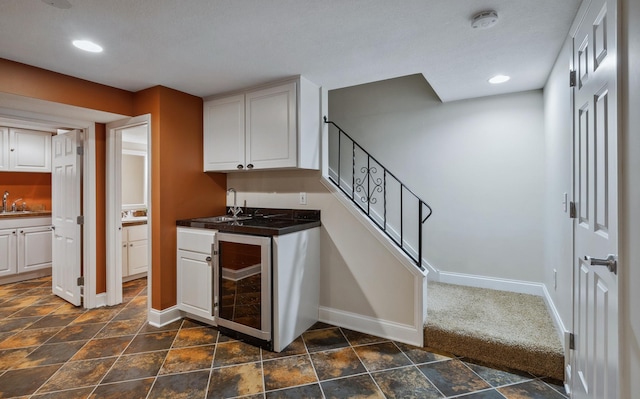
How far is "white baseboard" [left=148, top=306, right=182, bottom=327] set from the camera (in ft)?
9.62

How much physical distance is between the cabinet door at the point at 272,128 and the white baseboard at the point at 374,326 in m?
1.46

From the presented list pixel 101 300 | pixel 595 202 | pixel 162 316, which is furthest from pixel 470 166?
pixel 101 300

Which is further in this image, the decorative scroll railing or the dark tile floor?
the decorative scroll railing

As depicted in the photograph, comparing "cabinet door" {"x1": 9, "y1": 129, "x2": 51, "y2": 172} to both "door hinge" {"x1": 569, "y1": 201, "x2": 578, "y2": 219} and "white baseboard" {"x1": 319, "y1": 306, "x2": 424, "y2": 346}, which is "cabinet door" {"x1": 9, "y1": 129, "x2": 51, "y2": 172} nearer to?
"white baseboard" {"x1": 319, "y1": 306, "x2": 424, "y2": 346}

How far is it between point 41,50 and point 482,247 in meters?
4.20

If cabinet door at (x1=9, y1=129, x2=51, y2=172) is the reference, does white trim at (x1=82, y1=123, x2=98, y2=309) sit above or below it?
below

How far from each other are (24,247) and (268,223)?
3908 mm

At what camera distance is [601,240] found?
53.7 inches

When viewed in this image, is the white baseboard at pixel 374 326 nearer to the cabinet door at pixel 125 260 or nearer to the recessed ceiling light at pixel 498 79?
the recessed ceiling light at pixel 498 79

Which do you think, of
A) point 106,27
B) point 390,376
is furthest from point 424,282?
point 106,27

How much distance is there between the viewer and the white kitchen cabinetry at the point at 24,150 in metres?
4.25

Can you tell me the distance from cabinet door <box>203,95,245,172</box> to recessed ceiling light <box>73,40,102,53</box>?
1.15 metres

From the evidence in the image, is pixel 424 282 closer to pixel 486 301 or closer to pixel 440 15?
pixel 486 301

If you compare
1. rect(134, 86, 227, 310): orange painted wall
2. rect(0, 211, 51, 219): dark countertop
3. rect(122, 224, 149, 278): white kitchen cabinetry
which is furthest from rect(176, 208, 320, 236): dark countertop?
rect(0, 211, 51, 219): dark countertop
